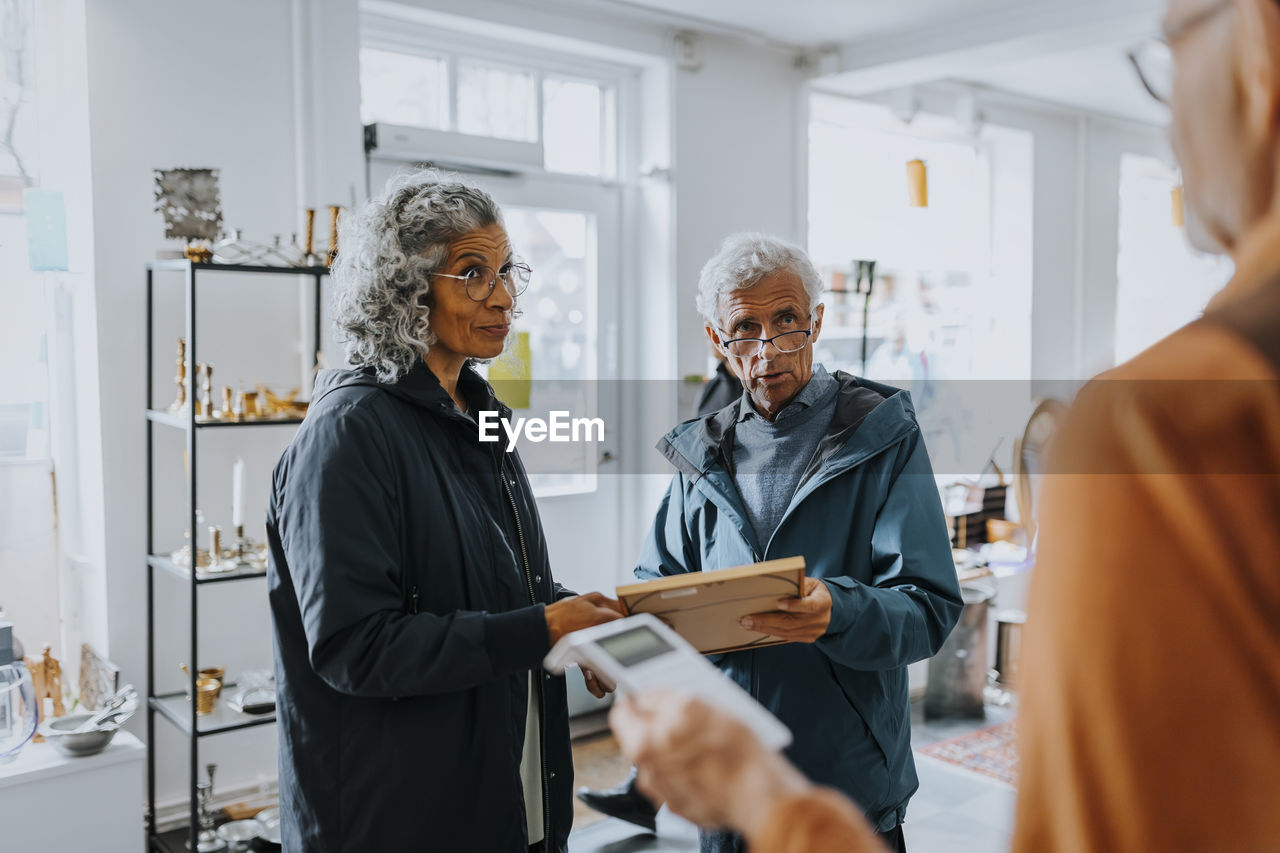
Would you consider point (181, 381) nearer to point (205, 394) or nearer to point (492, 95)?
point (205, 394)

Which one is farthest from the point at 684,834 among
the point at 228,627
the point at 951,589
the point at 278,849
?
the point at 951,589

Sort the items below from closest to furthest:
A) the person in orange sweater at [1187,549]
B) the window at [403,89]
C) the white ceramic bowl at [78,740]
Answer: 1. the person in orange sweater at [1187,549]
2. the white ceramic bowl at [78,740]
3. the window at [403,89]

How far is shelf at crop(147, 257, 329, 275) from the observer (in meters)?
2.69

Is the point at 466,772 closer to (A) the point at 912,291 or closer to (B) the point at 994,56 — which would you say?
(B) the point at 994,56

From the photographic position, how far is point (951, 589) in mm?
1609

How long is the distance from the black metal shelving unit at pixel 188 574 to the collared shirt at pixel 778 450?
1512mm

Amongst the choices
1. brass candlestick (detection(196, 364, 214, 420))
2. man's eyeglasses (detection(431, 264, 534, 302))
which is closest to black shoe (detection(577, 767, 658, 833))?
brass candlestick (detection(196, 364, 214, 420))

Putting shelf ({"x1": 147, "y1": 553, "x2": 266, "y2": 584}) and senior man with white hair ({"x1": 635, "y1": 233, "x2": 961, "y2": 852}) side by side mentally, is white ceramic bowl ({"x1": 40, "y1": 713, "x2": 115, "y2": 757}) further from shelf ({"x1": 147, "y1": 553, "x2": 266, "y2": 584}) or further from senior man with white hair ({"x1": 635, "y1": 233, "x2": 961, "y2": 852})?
senior man with white hair ({"x1": 635, "y1": 233, "x2": 961, "y2": 852})

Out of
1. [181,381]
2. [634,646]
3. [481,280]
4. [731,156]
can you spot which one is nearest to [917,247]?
[731,156]

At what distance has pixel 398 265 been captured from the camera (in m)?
1.55

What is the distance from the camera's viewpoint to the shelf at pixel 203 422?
2.73 m

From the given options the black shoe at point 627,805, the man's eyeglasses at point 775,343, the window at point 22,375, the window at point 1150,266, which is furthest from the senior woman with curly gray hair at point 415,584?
the window at point 1150,266

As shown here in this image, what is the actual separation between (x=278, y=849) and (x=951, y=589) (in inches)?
84.7

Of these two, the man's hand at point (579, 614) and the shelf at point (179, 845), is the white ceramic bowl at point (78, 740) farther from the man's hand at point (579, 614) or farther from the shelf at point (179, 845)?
the man's hand at point (579, 614)
